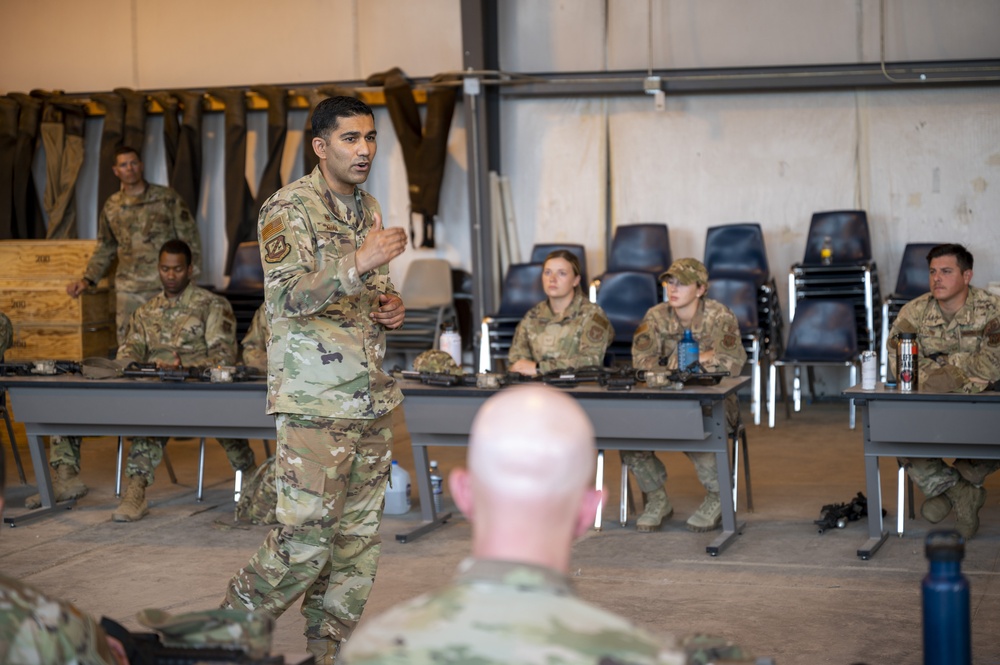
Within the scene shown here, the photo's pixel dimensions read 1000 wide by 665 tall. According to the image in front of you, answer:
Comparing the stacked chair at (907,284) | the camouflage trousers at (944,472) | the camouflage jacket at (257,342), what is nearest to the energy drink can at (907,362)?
the camouflage trousers at (944,472)

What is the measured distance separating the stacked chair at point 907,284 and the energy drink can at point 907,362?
331 centimetres

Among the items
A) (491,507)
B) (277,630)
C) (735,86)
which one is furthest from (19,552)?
(735,86)

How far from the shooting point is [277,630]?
435 cm

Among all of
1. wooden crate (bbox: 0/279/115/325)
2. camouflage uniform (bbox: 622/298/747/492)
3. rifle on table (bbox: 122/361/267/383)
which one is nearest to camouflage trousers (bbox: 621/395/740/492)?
camouflage uniform (bbox: 622/298/747/492)

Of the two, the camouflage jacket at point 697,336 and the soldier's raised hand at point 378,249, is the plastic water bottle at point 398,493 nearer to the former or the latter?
the camouflage jacket at point 697,336

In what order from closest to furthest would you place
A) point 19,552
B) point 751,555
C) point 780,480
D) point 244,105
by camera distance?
point 751,555 < point 19,552 < point 780,480 < point 244,105

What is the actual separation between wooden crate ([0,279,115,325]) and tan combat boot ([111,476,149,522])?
3372mm

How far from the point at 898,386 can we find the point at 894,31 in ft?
15.8

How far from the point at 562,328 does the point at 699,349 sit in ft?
2.52

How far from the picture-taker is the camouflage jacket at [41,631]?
71.1 inches

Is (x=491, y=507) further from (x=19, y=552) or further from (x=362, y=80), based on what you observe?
(x=362, y=80)

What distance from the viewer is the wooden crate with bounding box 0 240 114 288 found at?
9578 millimetres

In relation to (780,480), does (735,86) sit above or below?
above

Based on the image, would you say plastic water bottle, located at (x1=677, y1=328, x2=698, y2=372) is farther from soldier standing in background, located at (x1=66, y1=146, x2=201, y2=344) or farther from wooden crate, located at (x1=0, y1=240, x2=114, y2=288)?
wooden crate, located at (x1=0, y1=240, x2=114, y2=288)
